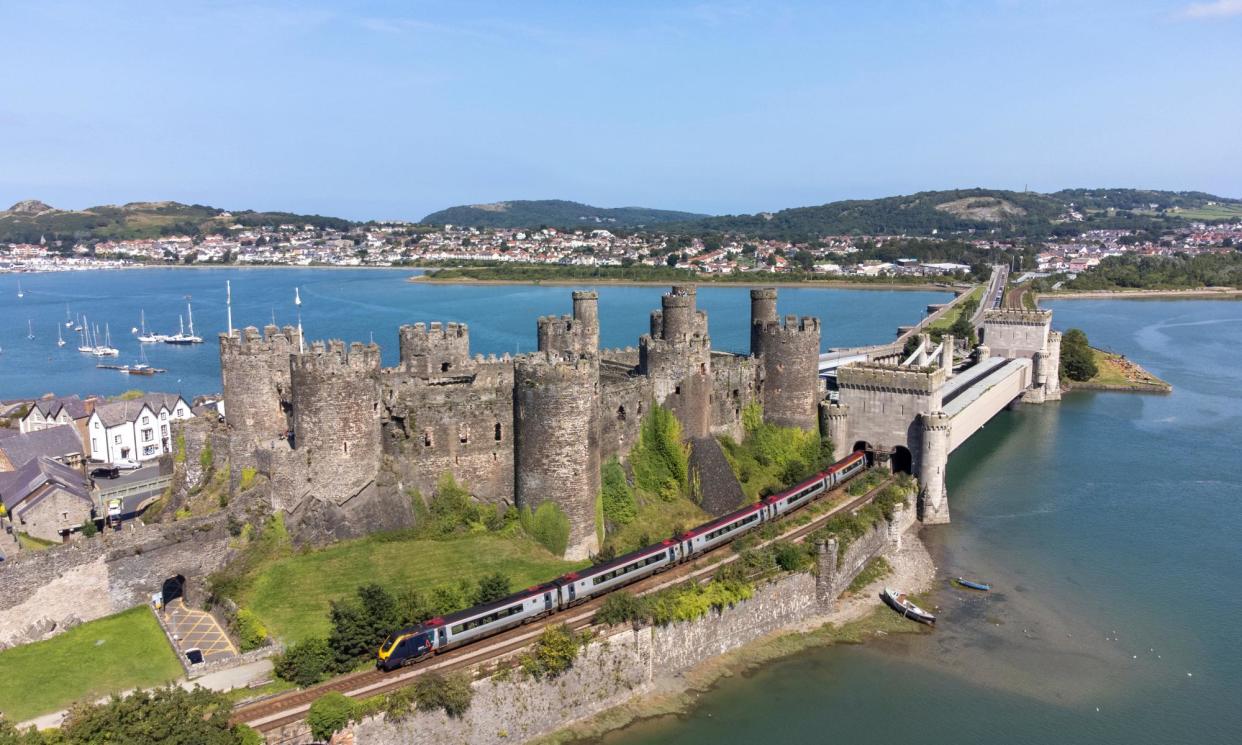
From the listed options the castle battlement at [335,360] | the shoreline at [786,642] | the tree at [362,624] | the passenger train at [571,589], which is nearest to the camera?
the tree at [362,624]

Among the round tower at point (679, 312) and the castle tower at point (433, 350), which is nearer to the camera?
the castle tower at point (433, 350)

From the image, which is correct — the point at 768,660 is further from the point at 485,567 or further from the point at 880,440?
the point at 880,440

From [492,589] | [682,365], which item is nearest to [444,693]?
[492,589]

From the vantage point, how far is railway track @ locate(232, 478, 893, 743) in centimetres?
2088

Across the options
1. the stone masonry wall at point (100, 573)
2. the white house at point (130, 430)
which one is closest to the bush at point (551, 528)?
the stone masonry wall at point (100, 573)

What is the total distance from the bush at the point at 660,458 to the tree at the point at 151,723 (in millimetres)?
18199

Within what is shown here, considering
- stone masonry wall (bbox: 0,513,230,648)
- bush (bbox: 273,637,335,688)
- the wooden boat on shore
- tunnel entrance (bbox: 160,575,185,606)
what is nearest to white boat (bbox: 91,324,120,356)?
tunnel entrance (bbox: 160,575,185,606)

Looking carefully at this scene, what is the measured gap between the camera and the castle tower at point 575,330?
3816cm

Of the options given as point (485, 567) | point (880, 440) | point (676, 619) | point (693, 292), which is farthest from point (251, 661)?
point (880, 440)

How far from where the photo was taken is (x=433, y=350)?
1389 inches

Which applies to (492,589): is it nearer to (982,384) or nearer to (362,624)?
(362,624)

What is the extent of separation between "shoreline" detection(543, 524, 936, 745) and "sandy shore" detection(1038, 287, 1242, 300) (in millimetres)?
148276

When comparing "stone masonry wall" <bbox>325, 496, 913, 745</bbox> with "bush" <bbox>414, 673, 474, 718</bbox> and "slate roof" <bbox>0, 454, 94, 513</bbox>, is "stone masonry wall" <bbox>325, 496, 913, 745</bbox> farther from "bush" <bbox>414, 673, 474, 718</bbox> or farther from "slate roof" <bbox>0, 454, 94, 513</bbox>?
"slate roof" <bbox>0, 454, 94, 513</bbox>

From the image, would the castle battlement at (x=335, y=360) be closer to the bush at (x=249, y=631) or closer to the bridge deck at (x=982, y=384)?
the bush at (x=249, y=631)
